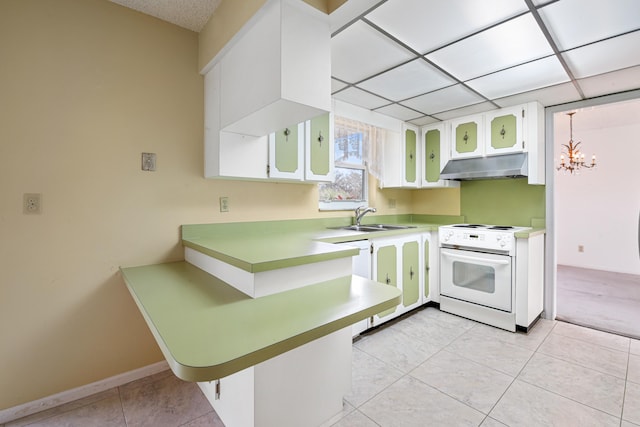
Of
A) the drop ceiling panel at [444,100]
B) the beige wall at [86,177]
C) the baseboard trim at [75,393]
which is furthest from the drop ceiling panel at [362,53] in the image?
the baseboard trim at [75,393]

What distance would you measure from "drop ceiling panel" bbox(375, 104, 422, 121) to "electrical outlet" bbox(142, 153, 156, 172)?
219cm

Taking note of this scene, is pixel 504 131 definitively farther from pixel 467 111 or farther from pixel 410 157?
pixel 410 157

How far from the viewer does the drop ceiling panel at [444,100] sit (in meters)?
2.54

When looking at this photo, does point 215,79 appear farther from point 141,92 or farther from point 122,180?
point 122,180

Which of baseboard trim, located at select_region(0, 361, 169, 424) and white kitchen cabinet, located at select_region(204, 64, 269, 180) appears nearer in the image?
baseboard trim, located at select_region(0, 361, 169, 424)

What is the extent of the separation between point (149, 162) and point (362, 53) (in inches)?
63.4

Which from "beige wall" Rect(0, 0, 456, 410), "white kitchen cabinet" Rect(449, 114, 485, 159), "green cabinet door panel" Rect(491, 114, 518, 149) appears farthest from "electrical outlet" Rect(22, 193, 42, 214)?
"green cabinet door panel" Rect(491, 114, 518, 149)

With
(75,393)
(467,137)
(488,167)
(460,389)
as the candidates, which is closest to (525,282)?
(488,167)

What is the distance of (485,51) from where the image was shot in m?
1.89

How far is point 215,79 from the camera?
77.6 inches

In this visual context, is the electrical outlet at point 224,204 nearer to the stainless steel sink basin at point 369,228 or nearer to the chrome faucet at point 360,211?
the stainless steel sink basin at point 369,228

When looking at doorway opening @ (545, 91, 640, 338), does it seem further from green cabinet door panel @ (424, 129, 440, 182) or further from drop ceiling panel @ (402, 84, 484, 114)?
drop ceiling panel @ (402, 84, 484, 114)

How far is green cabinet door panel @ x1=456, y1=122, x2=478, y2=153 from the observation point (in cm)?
314

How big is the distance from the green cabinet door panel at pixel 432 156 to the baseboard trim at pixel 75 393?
127 inches
